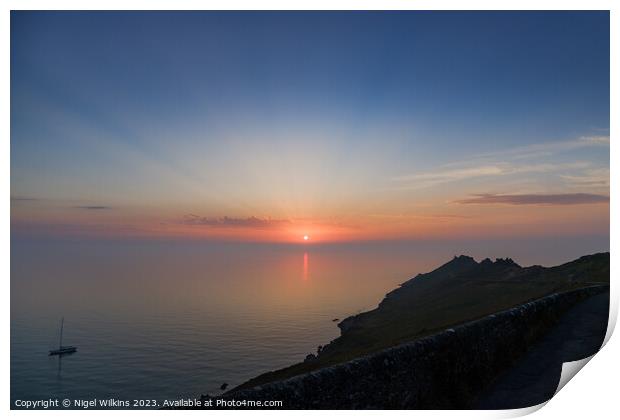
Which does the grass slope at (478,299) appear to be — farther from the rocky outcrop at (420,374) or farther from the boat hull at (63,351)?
the boat hull at (63,351)

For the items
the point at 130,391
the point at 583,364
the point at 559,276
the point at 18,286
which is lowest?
the point at 130,391

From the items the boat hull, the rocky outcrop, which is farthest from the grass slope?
the boat hull

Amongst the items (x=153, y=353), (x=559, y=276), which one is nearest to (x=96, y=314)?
(x=153, y=353)

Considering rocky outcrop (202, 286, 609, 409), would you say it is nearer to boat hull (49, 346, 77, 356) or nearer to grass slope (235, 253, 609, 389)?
grass slope (235, 253, 609, 389)

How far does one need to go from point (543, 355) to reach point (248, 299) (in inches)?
4960

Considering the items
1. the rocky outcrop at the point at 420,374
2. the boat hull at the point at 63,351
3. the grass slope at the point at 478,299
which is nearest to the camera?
the rocky outcrop at the point at 420,374

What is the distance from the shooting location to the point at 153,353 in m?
61.0

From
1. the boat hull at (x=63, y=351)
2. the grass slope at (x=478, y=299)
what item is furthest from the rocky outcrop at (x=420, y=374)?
the boat hull at (x=63, y=351)

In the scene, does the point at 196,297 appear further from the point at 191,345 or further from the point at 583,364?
the point at 583,364

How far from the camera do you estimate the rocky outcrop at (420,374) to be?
6.03m

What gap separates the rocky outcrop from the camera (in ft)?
19.8

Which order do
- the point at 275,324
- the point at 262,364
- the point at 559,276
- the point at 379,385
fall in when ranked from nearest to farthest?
the point at 379,385
the point at 559,276
the point at 262,364
the point at 275,324

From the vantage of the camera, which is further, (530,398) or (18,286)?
(18,286)

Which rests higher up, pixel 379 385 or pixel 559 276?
pixel 559 276
